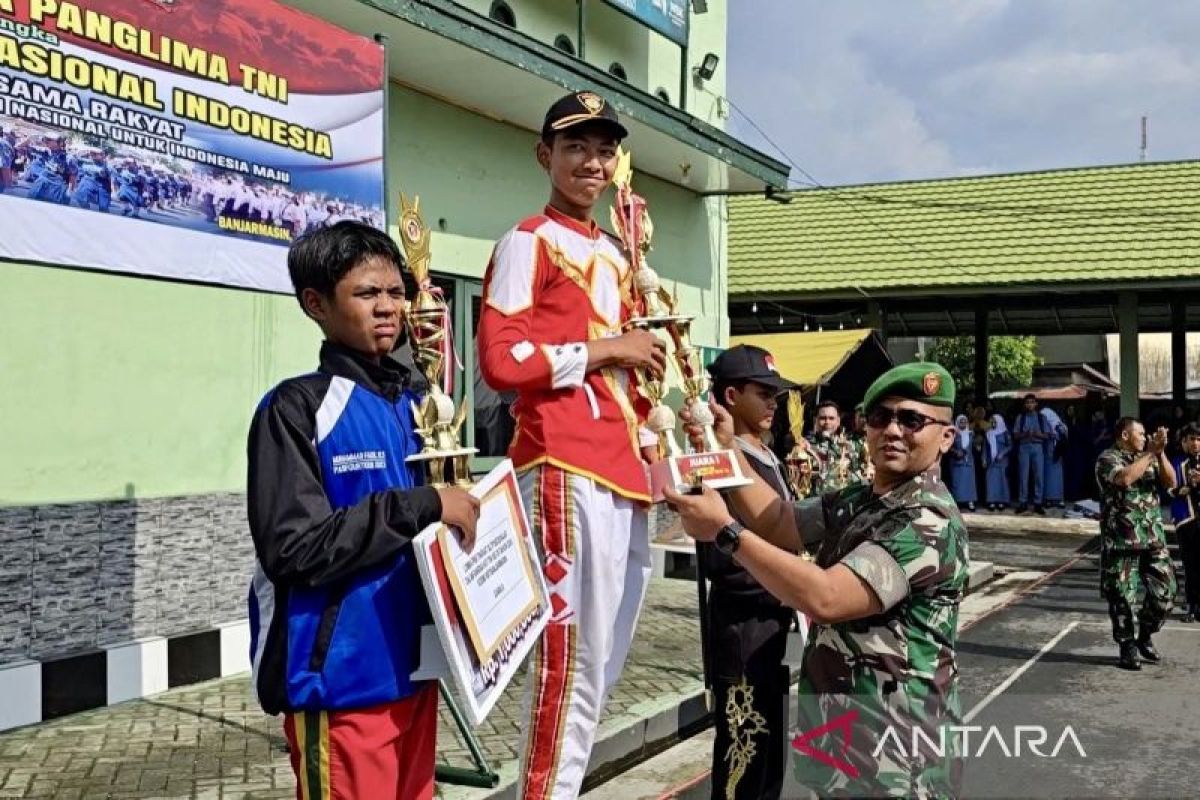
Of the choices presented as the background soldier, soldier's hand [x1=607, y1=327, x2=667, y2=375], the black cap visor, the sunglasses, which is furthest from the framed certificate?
the background soldier

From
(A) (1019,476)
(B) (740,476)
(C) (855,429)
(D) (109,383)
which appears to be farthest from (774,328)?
(B) (740,476)

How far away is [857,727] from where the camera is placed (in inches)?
99.6

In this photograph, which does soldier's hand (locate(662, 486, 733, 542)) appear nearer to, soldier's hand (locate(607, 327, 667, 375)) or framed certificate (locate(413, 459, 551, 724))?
framed certificate (locate(413, 459, 551, 724))

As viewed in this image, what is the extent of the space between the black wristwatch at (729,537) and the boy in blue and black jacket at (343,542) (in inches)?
22.3

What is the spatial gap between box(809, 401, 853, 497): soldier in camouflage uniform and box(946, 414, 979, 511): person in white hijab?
9.80m

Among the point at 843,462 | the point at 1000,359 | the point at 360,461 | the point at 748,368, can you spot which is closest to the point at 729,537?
the point at 360,461

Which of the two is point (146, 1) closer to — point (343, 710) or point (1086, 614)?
point (343, 710)

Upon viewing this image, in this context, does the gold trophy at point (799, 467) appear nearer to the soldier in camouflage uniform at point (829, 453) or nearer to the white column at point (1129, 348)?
the soldier in camouflage uniform at point (829, 453)

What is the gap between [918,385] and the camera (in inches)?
104

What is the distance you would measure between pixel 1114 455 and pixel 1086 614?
6.49 feet

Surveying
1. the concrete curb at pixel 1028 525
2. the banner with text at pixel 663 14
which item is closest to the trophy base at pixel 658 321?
the banner with text at pixel 663 14

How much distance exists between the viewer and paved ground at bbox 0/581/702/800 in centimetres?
417

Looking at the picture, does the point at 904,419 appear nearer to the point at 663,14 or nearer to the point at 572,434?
the point at 572,434

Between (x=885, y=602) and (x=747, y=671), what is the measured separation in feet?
4.92
